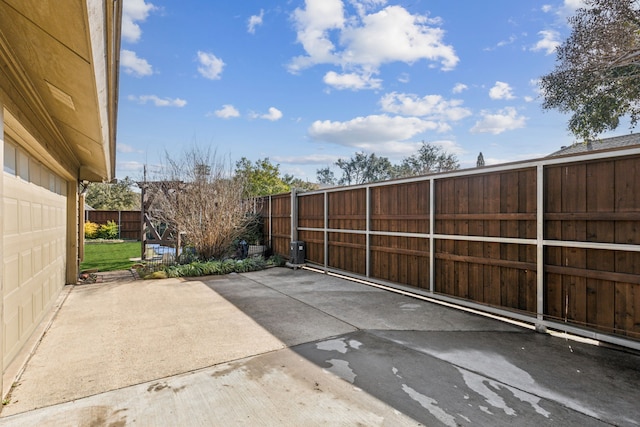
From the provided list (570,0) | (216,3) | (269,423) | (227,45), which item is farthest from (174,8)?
(570,0)

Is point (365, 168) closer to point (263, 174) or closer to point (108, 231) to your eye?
point (263, 174)

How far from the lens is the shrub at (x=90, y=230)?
1700 centimetres

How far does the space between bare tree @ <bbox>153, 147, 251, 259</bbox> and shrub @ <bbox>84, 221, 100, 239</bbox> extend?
10172 mm

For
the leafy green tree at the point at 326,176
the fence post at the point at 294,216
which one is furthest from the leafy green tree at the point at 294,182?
the fence post at the point at 294,216

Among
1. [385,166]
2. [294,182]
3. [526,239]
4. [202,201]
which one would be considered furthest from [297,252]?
[385,166]

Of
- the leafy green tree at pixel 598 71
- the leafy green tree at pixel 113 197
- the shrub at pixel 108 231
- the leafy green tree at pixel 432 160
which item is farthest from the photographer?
the leafy green tree at pixel 113 197

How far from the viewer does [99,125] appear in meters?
3.50

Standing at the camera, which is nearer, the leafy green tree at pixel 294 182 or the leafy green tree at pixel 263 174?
the leafy green tree at pixel 263 174

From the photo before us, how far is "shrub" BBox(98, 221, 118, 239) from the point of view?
58.2ft

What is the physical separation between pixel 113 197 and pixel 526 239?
34.3 m

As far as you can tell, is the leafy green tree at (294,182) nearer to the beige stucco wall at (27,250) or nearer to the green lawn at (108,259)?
the green lawn at (108,259)

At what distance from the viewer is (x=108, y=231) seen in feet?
58.3

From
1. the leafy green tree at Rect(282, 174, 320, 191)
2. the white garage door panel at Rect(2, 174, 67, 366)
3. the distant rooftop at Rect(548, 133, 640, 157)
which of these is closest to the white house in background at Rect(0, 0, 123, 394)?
the white garage door panel at Rect(2, 174, 67, 366)

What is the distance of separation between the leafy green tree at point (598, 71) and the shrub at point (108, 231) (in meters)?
20.5
